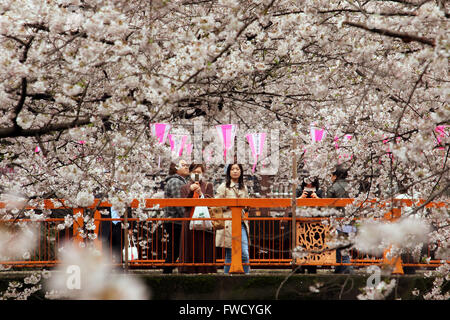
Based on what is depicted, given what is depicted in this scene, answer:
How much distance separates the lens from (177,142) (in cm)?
1298

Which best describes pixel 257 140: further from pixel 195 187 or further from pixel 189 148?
pixel 195 187

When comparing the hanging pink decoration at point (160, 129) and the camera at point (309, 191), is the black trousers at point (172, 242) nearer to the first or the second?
the hanging pink decoration at point (160, 129)

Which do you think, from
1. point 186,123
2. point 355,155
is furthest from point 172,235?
point 355,155

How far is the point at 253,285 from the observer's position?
10.1m

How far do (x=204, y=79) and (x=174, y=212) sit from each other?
286cm

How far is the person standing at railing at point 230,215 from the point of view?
10609 millimetres

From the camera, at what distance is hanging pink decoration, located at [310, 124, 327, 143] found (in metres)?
11.1

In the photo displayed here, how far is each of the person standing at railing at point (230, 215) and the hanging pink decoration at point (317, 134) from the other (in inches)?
50.2

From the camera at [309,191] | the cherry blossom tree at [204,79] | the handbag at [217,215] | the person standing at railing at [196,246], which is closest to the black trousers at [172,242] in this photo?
the person standing at railing at [196,246]

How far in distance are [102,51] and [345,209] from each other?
506 cm

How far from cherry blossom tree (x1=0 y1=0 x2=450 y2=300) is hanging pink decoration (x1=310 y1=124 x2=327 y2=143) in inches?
7.2
